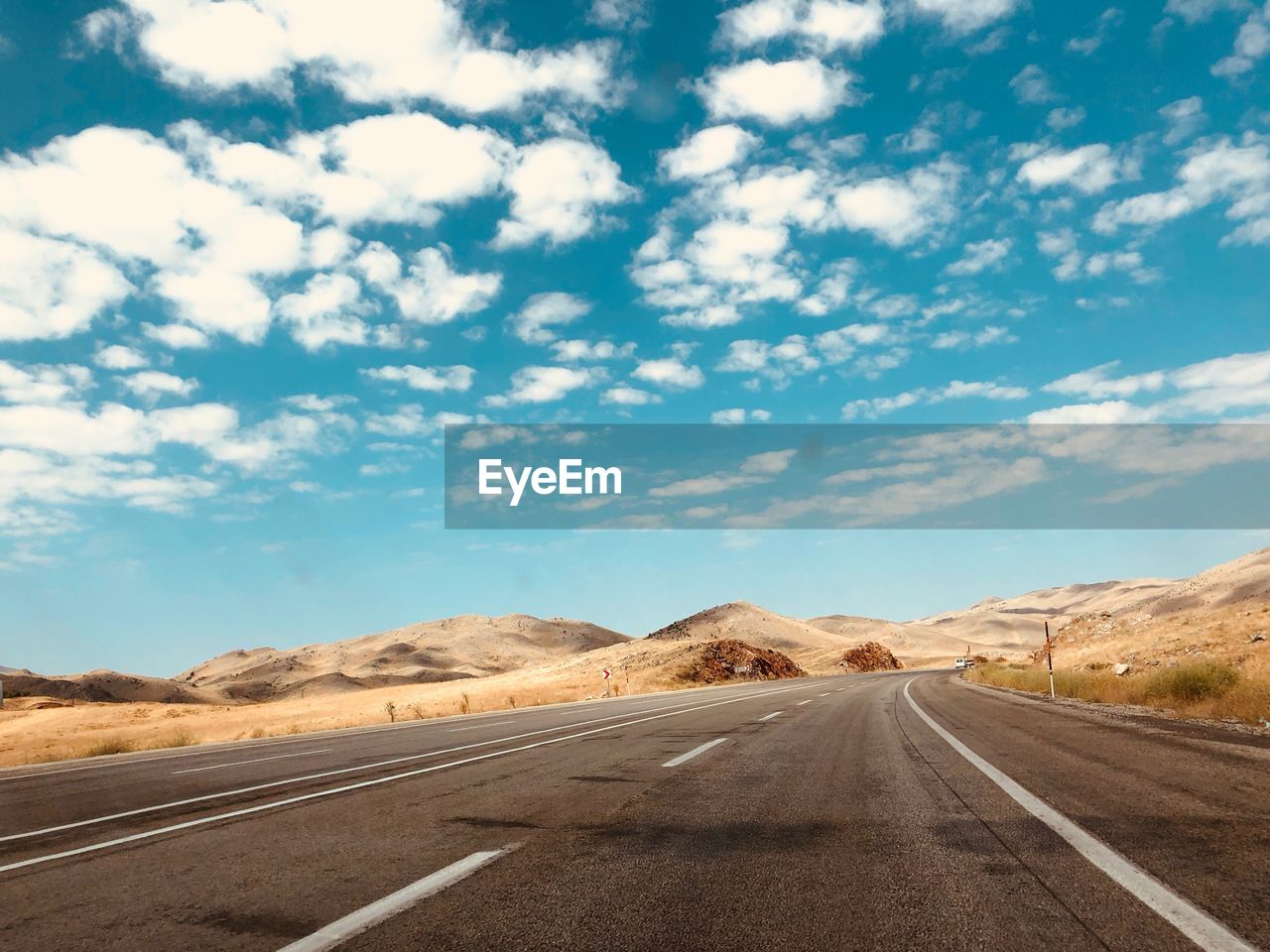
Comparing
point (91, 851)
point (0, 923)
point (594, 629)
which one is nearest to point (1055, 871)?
point (0, 923)

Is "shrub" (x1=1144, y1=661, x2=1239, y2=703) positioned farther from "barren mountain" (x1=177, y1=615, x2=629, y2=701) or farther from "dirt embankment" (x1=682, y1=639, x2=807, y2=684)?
"barren mountain" (x1=177, y1=615, x2=629, y2=701)

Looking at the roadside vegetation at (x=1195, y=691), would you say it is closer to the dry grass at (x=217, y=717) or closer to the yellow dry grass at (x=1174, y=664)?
the yellow dry grass at (x=1174, y=664)

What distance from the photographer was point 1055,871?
4.33 m

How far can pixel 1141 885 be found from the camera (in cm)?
401

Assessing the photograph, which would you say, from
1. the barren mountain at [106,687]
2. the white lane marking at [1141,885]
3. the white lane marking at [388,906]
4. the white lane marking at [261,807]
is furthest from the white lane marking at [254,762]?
the barren mountain at [106,687]

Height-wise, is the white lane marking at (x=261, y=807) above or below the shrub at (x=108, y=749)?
above

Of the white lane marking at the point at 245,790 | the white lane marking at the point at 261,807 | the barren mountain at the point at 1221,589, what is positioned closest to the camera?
the white lane marking at the point at 261,807

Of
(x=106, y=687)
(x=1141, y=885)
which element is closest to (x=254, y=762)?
(x=1141, y=885)

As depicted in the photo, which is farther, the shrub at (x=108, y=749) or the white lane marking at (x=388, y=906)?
the shrub at (x=108, y=749)

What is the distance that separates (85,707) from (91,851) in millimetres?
54066

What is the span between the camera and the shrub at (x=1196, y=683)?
52.6 feet

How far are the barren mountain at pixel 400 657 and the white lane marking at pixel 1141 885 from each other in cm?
9971

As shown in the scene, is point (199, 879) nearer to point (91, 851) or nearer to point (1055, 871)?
point (91, 851)

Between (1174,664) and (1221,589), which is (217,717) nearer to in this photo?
(1174,664)
